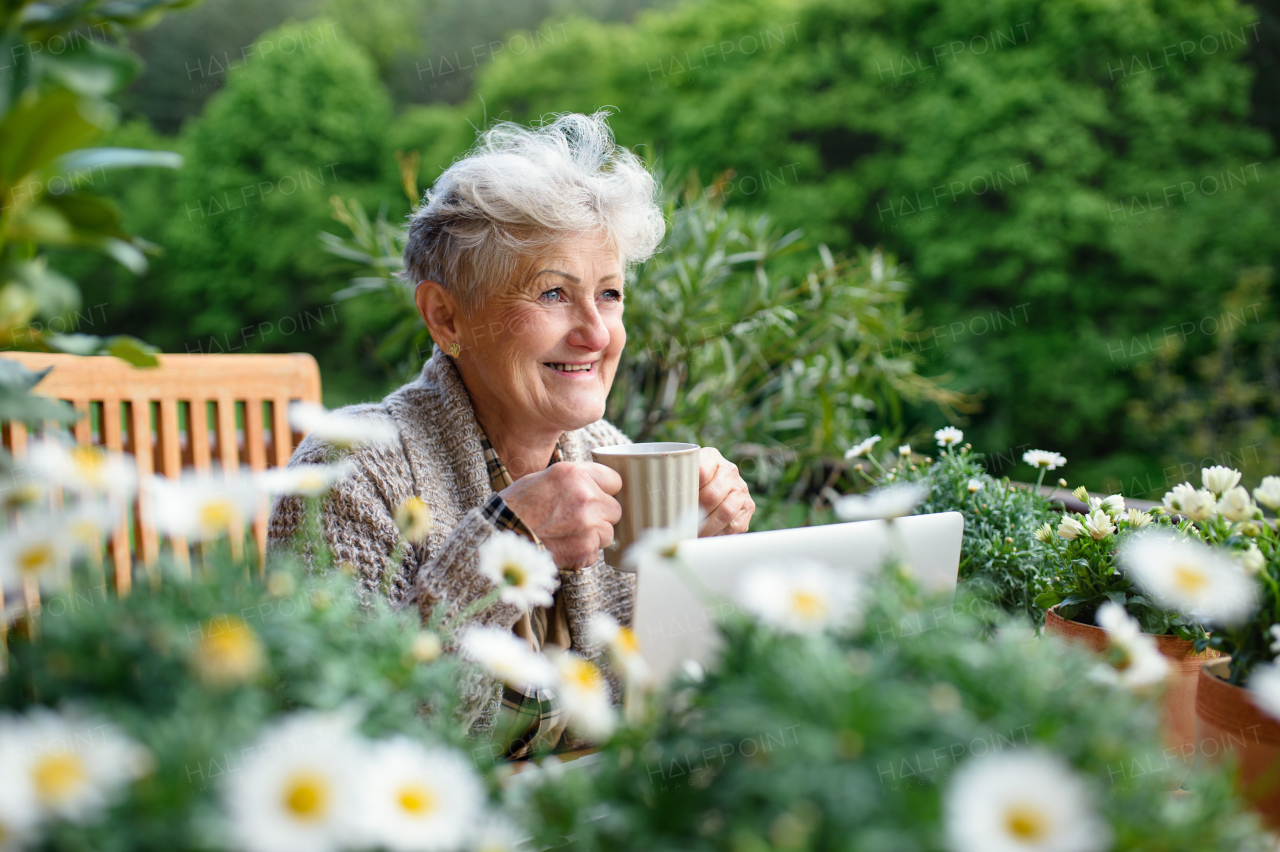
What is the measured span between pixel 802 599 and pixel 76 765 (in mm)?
393

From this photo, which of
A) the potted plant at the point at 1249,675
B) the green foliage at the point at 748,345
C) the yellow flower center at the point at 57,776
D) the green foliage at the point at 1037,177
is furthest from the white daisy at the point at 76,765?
the green foliage at the point at 1037,177

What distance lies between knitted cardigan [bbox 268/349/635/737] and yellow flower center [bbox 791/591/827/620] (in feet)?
1.84

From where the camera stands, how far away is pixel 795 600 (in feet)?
1.77

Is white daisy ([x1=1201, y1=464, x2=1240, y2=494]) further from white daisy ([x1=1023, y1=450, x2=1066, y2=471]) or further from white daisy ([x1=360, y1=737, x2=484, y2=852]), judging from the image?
white daisy ([x1=360, y1=737, x2=484, y2=852])

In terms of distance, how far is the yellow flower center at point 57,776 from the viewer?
1.29 ft

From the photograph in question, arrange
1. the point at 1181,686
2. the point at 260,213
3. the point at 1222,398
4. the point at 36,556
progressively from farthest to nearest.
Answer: the point at 260,213
the point at 1222,398
the point at 1181,686
the point at 36,556

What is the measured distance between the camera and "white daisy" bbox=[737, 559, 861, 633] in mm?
526

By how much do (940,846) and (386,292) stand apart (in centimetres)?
276

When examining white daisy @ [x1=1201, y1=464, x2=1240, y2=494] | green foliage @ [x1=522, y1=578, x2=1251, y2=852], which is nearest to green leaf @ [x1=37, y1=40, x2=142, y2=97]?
green foliage @ [x1=522, y1=578, x2=1251, y2=852]

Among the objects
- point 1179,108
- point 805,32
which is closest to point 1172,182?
point 1179,108

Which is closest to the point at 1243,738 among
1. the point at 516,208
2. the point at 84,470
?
the point at 84,470

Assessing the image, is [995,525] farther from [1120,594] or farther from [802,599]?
[802,599]

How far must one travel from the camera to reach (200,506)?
539 mm

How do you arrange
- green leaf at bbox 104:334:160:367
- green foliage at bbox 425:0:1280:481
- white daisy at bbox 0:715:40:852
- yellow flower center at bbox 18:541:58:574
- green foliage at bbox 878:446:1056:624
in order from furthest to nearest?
green foliage at bbox 425:0:1280:481 < green foliage at bbox 878:446:1056:624 < green leaf at bbox 104:334:160:367 < yellow flower center at bbox 18:541:58:574 < white daisy at bbox 0:715:40:852
